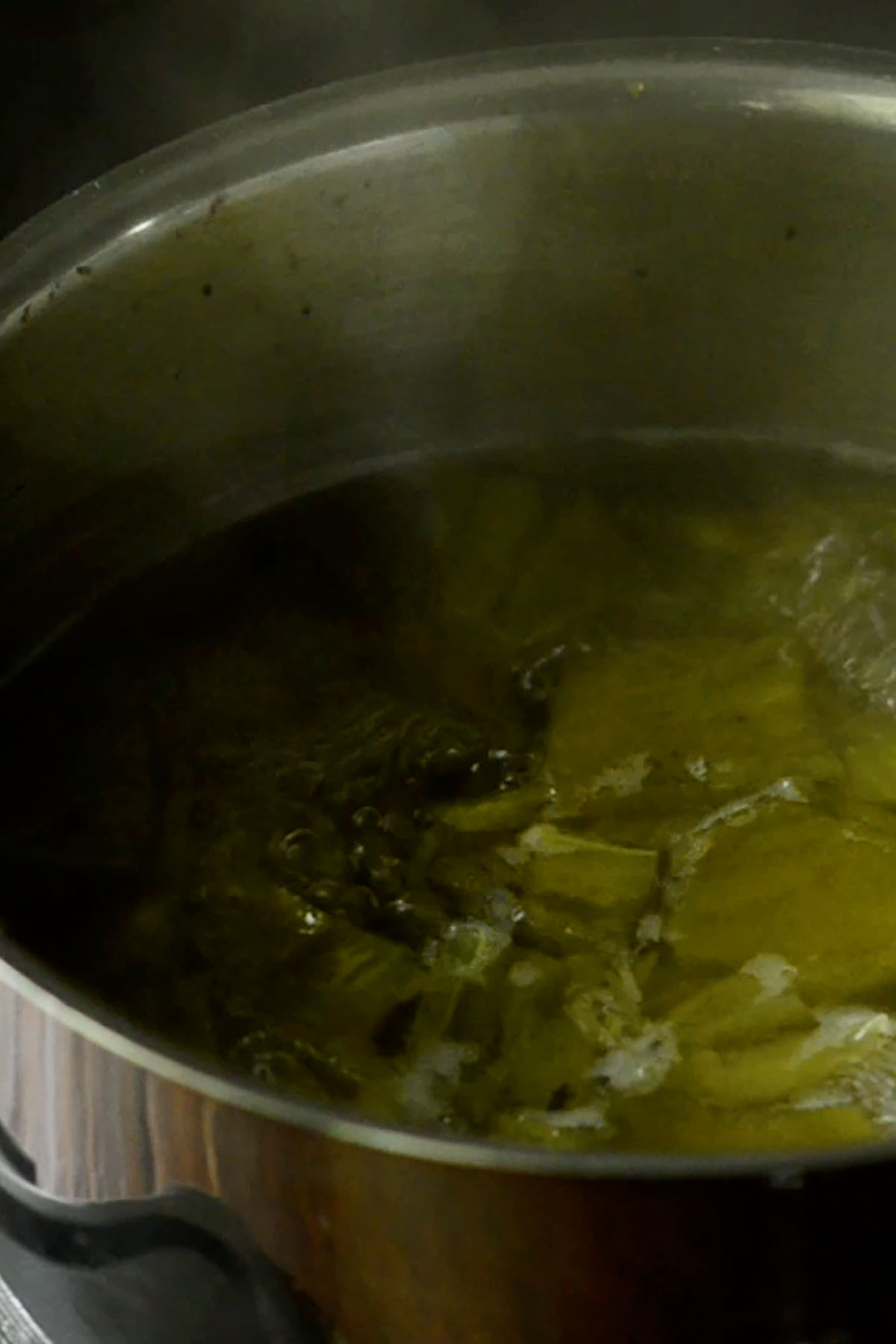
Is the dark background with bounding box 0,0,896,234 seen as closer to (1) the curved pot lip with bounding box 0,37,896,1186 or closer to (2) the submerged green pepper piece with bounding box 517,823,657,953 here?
(1) the curved pot lip with bounding box 0,37,896,1186

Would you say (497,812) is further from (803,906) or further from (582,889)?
(803,906)

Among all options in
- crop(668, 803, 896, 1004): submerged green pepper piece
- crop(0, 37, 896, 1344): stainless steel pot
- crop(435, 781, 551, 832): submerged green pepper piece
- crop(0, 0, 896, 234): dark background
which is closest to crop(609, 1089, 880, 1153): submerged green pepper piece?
crop(668, 803, 896, 1004): submerged green pepper piece

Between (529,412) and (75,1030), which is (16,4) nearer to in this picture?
(529,412)

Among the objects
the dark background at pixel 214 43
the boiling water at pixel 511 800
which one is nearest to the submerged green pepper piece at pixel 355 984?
the boiling water at pixel 511 800

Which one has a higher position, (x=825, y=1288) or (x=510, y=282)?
(x=510, y=282)

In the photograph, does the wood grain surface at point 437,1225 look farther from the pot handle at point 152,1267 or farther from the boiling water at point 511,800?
the boiling water at point 511,800

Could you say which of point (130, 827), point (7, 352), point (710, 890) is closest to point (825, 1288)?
point (710, 890)
